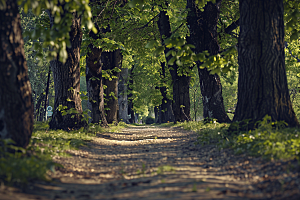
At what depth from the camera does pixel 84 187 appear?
4383 millimetres

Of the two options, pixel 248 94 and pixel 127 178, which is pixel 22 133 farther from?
pixel 248 94

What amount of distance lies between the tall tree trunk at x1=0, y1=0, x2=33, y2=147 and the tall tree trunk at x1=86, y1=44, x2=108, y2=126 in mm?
9294

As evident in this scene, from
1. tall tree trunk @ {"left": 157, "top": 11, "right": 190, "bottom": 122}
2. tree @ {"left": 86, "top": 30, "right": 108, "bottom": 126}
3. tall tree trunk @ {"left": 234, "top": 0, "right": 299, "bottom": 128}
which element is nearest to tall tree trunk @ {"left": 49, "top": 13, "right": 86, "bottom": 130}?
tree @ {"left": 86, "top": 30, "right": 108, "bottom": 126}

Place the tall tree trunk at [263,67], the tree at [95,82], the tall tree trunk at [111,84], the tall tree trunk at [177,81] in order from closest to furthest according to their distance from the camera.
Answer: the tall tree trunk at [263,67], the tree at [95,82], the tall tree trunk at [111,84], the tall tree trunk at [177,81]

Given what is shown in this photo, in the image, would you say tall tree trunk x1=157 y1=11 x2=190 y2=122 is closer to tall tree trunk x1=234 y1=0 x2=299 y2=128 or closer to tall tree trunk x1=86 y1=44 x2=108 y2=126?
tall tree trunk x1=86 y1=44 x2=108 y2=126

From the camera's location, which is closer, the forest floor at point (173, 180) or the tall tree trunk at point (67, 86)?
the forest floor at point (173, 180)

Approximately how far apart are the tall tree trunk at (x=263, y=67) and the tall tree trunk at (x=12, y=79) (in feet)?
18.0

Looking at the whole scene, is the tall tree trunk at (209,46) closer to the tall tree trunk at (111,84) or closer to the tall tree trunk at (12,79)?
the tall tree trunk at (111,84)

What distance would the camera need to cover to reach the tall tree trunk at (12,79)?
4809mm

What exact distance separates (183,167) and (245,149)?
1.56 metres

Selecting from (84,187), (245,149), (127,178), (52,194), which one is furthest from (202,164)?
(52,194)

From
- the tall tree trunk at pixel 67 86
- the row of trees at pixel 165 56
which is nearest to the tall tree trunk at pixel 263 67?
the row of trees at pixel 165 56

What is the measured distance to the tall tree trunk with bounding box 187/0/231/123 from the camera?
1258cm

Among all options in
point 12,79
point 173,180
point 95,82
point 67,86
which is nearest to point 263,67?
point 173,180
